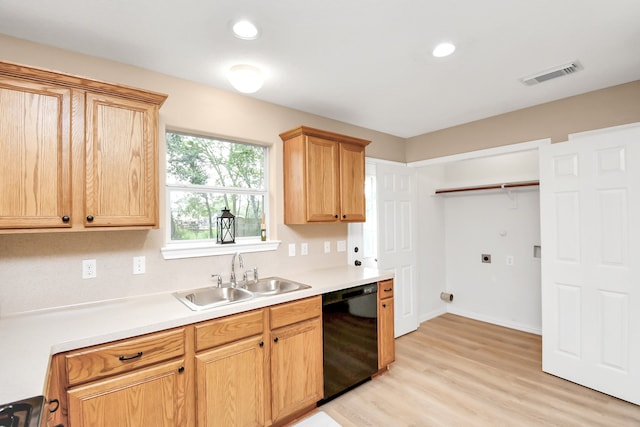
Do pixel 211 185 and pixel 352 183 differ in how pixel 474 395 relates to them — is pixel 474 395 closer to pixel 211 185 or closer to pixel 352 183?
pixel 352 183

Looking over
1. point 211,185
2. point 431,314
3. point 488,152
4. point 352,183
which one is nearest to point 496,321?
point 431,314

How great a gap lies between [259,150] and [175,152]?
0.76m

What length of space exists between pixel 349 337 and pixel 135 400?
1529 mm

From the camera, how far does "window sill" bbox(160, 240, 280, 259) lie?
2.29 metres

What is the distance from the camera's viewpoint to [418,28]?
1805 mm

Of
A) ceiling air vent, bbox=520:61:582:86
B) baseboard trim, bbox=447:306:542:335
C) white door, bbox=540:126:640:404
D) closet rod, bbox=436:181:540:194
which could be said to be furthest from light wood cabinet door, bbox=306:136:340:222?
baseboard trim, bbox=447:306:542:335

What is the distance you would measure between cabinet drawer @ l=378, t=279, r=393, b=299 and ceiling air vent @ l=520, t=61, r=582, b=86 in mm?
2014

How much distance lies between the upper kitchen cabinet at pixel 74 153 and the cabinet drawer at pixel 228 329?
73cm

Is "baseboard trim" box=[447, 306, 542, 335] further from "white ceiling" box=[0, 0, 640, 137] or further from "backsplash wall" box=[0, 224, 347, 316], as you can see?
"backsplash wall" box=[0, 224, 347, 316]

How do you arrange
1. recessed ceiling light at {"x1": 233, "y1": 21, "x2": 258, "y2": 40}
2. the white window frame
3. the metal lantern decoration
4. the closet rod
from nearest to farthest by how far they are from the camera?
recessed ceiling light at {"x1": 233, "y1": 21, "x2": 258, "y2": 40} < the white window frame < the metal lantern decoration < the closet rod

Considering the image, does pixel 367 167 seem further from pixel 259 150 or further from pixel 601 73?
pixel 601 73

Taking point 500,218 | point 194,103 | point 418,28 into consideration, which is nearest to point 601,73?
point 418,28

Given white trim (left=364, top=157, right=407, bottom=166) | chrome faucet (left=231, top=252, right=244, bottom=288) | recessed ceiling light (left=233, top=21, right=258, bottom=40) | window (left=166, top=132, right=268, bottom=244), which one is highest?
recessed ceiling light (left=233, top=21, right=258, bottom=40)

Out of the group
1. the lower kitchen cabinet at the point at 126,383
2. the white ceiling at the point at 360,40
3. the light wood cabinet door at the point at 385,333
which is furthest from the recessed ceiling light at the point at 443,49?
the lower kitchen cabinet at the point at 126,383
